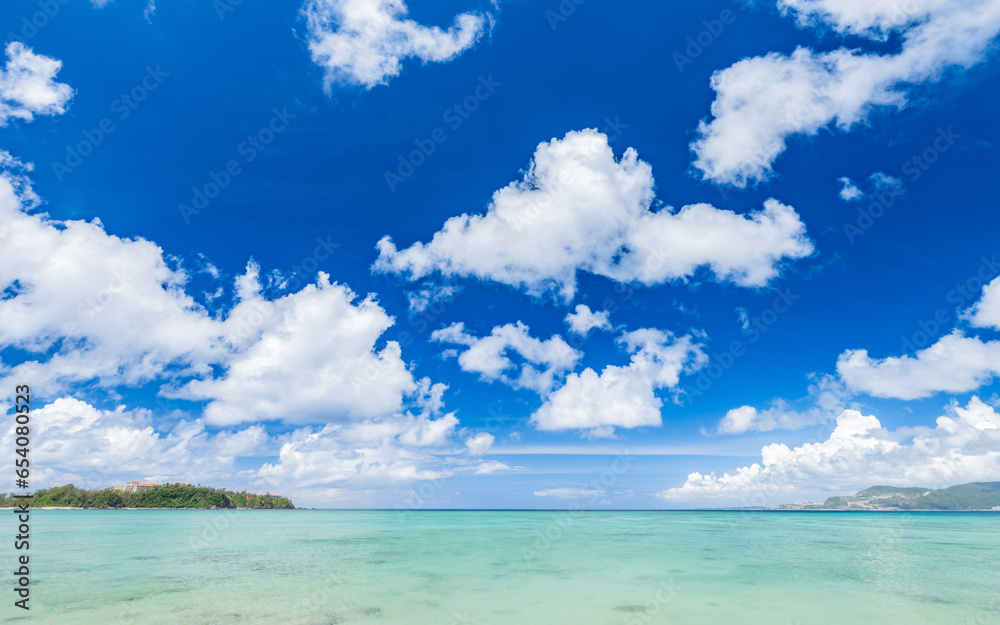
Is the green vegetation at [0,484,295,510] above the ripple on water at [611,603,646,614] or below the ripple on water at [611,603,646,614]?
below

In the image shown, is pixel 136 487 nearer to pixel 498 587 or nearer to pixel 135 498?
pixel 135 498

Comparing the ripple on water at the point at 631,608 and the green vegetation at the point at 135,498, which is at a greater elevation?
the ripple on water at the point at 631,608

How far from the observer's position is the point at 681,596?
61.7 ft

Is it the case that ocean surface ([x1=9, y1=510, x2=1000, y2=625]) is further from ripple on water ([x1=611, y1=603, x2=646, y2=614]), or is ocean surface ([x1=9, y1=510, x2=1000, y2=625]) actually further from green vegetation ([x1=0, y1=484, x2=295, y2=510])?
green vegetation ([x1=0, y1=484, x2=295, y2=510])

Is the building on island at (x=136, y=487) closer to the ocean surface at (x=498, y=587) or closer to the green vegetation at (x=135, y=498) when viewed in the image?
the green vegetation at (x=135, y=498)

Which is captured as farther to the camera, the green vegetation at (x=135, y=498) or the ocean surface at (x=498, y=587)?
the green vegetation at (x=135, y=498)

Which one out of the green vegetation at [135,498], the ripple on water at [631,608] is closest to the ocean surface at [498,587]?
the ripple on water at [631,608]

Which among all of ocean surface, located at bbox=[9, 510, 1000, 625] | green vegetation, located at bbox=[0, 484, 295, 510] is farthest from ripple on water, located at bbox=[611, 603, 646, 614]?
green vegetation, located at bbox=[0, 484, 295, 510]

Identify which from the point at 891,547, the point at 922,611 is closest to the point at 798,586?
the point at 922,611

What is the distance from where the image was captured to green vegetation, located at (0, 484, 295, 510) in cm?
13588

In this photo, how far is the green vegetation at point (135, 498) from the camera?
446 ft

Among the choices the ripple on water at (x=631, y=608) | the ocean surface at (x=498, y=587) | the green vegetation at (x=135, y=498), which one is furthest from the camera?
the green vegetation at (x=135, y=498)

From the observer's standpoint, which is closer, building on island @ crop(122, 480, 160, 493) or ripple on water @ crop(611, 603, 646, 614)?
ripple on water @ crop(611, 603, 646, 614)

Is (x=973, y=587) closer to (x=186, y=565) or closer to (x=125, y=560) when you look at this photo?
(x=186, y=565)
